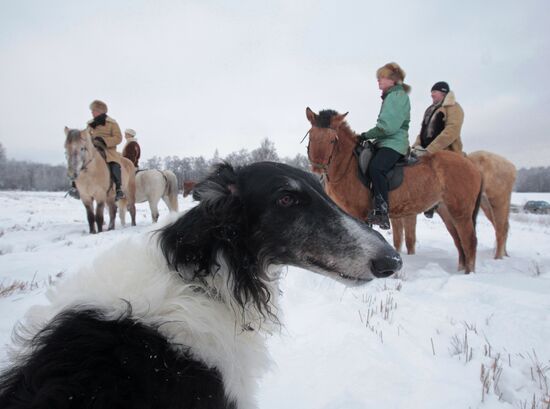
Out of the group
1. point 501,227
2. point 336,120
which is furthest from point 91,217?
point 501,227

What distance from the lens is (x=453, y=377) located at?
2.36 m

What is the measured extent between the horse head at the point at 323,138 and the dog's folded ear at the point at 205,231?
14.0 feet

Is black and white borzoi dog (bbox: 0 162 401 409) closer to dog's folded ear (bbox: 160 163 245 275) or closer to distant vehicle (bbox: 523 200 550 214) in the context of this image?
dog's folded ear (bbox: 160 163 245 275)

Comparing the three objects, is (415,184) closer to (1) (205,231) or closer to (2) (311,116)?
(2) (311,116)

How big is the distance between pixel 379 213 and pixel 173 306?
508cm

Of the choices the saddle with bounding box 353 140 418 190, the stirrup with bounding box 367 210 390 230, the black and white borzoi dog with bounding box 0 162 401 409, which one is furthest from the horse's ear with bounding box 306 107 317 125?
the black and white borzoi dog with bounding box 0 162 401 409

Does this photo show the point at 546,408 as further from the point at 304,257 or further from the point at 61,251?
the point at 61,251

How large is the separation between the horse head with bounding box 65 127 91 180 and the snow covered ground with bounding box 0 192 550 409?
5.02 m

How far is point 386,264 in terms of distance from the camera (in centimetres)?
171

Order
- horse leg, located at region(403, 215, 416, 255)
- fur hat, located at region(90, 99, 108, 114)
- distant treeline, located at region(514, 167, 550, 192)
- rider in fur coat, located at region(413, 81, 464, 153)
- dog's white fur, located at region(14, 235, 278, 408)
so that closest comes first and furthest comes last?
1. dog's white fur, located at region(14, 235, 278, 408)
2. rider in fur coat, located at region(413, 81, 464, 153)
3. horse leg, located at region(403, 215, 416, 255)
4. fur hat, located at region(90, 99, 108, 114)
5. distant treeline, located at region(514, 167, 550, 192)

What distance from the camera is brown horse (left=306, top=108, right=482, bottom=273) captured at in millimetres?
6090

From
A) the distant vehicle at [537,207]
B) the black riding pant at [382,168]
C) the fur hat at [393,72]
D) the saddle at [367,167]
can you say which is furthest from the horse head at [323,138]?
the distant vehicle at [537,207]

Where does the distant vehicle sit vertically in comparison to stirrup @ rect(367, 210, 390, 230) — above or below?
below

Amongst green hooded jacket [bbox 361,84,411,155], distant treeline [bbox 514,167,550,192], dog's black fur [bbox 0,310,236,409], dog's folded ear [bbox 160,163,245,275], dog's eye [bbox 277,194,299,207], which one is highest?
green hooded jacket [bbox 361,84,411,155]
